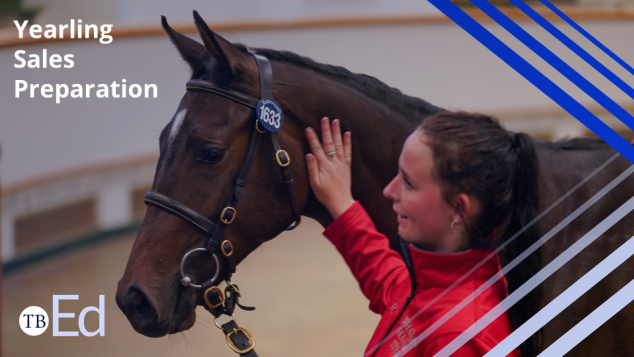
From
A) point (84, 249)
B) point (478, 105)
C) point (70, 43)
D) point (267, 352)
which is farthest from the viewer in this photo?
point (84, 249)

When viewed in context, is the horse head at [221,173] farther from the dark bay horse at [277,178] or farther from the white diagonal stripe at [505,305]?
the white diagonal stripe at [505,305]

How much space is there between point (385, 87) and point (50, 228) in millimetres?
3034

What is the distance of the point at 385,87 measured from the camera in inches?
46.3

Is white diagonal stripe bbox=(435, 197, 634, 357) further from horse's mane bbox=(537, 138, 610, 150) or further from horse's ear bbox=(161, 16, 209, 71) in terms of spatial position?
horse's ear bbox=(161, 16, 209, 71)

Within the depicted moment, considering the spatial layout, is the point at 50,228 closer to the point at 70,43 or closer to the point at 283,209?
the point at 70,43

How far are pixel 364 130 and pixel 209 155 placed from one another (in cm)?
31

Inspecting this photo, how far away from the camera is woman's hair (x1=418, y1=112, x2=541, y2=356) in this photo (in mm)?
709

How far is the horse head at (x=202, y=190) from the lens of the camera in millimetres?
987

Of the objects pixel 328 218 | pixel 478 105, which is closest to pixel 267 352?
pixel 328 218

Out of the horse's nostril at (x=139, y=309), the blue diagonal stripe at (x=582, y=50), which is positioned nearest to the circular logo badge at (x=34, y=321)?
the horse's nostril at (x=139, y=309)

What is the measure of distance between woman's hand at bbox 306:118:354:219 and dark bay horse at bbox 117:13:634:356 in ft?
0.07

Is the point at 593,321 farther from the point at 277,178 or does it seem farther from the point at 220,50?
the point at 220,50

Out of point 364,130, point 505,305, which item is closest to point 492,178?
point 505,305

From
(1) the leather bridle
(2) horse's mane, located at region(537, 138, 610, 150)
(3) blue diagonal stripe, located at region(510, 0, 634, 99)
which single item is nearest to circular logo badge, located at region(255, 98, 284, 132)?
(1) the leather bridle
